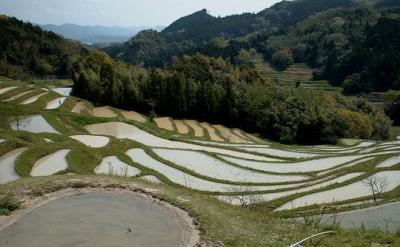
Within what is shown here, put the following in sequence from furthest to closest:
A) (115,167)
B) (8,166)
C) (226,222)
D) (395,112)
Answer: (395,112) < (115,167) < (8,166) < (226,222)

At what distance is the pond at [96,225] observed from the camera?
11.6 m

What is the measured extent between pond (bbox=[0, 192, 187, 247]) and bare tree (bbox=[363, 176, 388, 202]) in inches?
594

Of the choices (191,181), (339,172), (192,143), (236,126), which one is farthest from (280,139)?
(191,181)

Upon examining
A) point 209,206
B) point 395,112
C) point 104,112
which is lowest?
point 395,112

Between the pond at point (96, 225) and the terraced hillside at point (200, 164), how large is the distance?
5.11m

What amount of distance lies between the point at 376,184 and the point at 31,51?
107 meters

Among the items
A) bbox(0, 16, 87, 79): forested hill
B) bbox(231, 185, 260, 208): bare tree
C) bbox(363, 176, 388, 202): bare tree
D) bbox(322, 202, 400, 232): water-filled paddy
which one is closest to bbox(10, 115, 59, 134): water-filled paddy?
bbox(231, 185, 260, 208): bare tree

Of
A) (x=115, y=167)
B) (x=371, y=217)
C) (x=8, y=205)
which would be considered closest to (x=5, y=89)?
(x=115, y=167)

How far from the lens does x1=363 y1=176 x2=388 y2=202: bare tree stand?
84.1 ft

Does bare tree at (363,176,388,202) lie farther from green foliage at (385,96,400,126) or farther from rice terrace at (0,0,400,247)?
green foliage at (385,96,400,126)

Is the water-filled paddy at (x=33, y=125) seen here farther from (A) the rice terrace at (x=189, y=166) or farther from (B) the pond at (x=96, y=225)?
(B) the pond at (x=96, y=225)

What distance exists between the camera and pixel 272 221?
1453 cm

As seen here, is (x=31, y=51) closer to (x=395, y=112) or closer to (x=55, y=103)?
(x=55, y=103)

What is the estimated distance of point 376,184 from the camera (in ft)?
92.1
